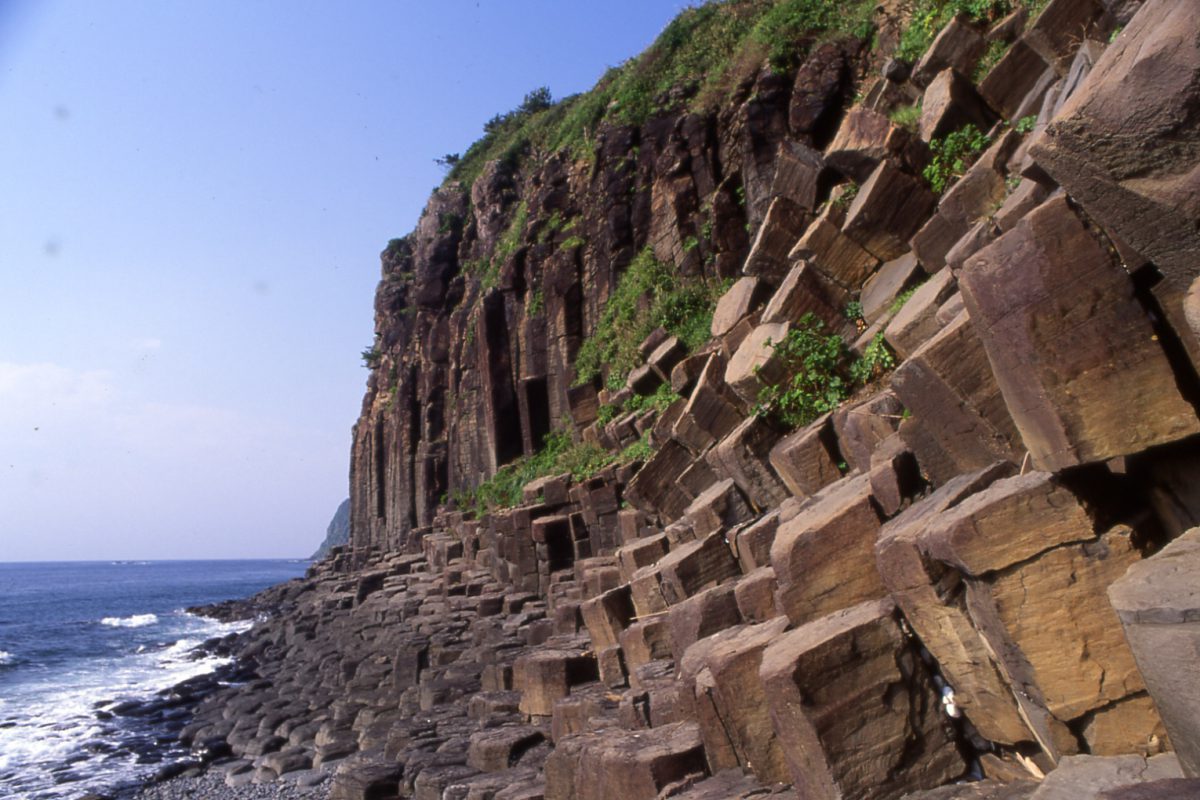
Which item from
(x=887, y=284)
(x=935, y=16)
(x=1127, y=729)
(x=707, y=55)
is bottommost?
(x=1127, y=729)

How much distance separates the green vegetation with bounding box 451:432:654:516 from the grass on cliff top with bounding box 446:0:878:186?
9471mm

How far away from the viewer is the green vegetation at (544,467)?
60.9ft

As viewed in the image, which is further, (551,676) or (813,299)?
(551,676)

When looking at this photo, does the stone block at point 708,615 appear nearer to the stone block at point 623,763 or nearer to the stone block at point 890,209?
the stone block at point 623,763

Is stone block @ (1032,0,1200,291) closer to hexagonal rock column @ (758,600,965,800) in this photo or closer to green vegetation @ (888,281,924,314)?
hexagonal rock column @ (758,600,965,800)

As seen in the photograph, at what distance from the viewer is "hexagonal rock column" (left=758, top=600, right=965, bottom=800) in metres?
5.17

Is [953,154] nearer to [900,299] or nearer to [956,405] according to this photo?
[900,299]

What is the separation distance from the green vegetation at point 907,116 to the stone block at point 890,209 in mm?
1214

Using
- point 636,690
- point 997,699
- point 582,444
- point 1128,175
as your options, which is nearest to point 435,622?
point 582,444

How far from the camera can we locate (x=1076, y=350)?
4.32 metres

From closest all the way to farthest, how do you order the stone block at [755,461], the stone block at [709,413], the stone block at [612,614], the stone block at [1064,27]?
the stone block at [1064,27] < the stone block at [755,461] < the stone block at [612,614] < the stone block at [709,413]

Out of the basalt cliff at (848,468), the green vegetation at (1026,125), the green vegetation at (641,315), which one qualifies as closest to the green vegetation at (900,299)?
the basalt cliff at (848,468)

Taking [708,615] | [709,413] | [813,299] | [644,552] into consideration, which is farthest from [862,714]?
[709,413]

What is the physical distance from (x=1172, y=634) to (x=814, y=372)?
6862 mm
